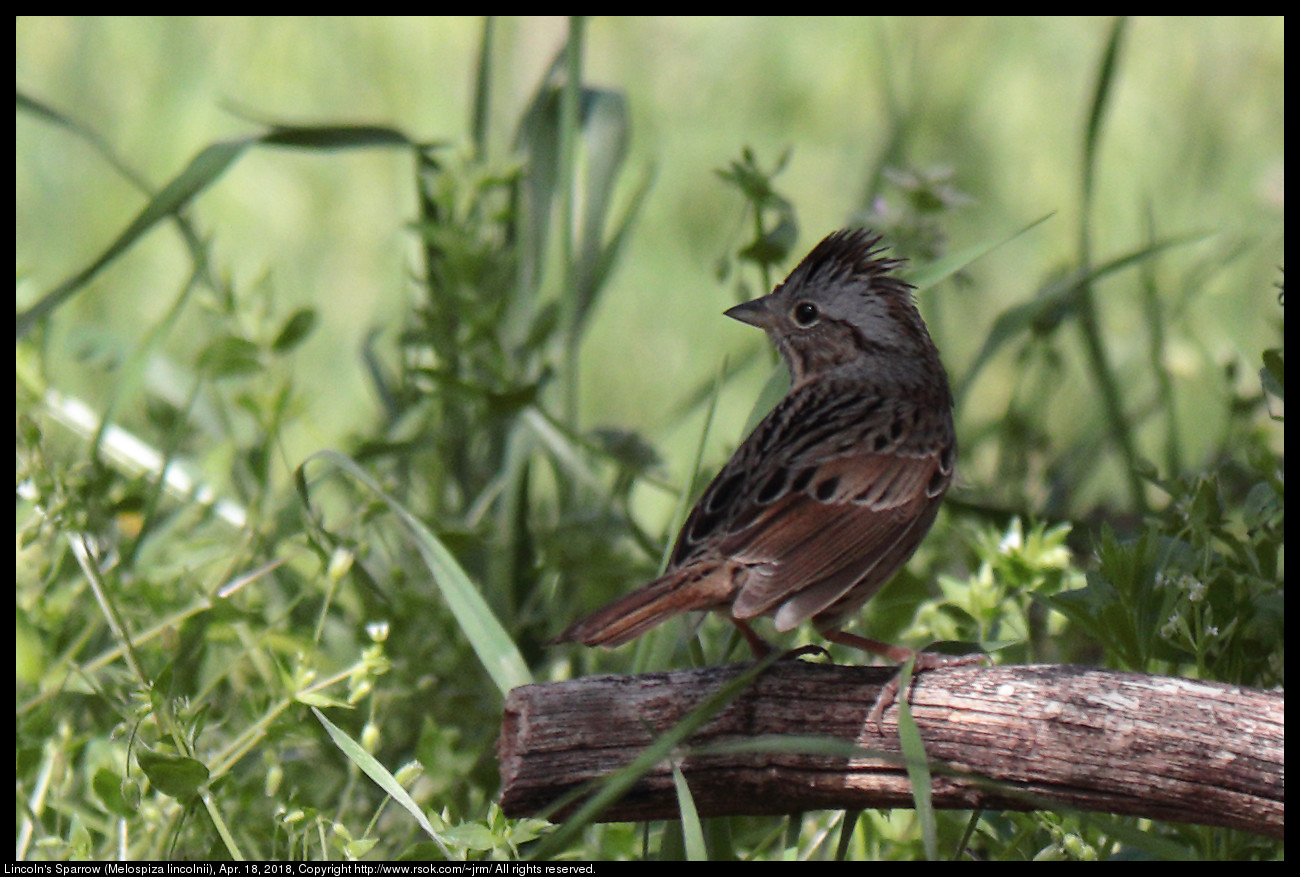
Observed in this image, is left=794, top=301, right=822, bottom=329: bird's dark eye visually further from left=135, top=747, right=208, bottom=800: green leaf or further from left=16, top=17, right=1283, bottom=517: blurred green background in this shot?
left=135, top=747, right=208, bottom=800: green leaf

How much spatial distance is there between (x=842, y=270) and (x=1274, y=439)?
233 cm

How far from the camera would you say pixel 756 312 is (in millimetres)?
4059

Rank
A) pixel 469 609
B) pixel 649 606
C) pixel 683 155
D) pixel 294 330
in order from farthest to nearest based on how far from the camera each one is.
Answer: pixel 683 155 → pixel 294 330 → pixel 469 609 → pixel 649 606

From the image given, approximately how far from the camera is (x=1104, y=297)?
6.66 m

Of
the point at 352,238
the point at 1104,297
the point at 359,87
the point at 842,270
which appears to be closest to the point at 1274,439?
the point at 1104,297

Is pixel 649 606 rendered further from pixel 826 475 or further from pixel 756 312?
pixel 756 312

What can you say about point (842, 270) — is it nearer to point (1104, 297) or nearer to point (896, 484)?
point (896, 484)

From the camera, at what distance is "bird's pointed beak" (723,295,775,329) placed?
4.05 metres

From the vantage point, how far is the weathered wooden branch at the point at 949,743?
2.58 m

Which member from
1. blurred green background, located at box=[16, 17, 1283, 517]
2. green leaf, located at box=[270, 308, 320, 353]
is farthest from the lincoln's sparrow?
blurred green background, located at box=[16, 17, 1283, 517]

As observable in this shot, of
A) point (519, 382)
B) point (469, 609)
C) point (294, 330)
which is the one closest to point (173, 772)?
point (469, 609)

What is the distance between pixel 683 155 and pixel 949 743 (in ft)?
15.3

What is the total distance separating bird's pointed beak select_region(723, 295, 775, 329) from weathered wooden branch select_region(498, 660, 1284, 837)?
1.36 m

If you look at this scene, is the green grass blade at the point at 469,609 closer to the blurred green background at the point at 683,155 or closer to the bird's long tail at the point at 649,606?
the bird's long tail at the point at 649,606
